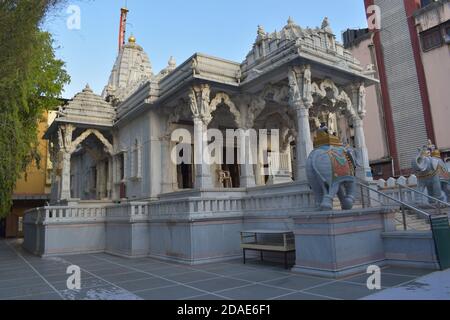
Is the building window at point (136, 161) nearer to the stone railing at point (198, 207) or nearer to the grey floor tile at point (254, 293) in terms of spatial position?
the stone railing at point (198, 207)

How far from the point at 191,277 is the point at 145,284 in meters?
1.12

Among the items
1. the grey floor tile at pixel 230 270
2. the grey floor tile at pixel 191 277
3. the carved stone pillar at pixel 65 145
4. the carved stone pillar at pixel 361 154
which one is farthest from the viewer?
the carved stone pillar at pixel 65 145

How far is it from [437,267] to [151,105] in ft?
40.3

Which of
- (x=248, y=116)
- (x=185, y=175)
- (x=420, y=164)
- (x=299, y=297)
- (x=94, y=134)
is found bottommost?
(x=299, y=297)

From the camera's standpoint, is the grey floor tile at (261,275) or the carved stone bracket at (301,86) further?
the carved stone bracket at (301,86)

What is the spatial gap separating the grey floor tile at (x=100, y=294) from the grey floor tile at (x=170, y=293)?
233 mm

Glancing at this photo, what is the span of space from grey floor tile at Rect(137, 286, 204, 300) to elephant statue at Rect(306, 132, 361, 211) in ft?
11.6

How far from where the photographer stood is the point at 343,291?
6.19 m

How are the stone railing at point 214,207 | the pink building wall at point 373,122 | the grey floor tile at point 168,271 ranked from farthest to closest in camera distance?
the pink building wall at point 373,122
the stone railing at point 214,207
the grey floor tile at point 168,271

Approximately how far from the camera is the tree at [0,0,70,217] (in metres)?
8.42

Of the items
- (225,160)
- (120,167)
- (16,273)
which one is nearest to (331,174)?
(16,273)

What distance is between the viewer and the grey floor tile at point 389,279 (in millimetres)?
6493

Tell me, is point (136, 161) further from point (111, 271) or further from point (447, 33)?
point (447, 33)

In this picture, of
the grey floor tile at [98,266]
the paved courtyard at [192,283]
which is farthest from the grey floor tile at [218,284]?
the grey floor tile at [98,266]
